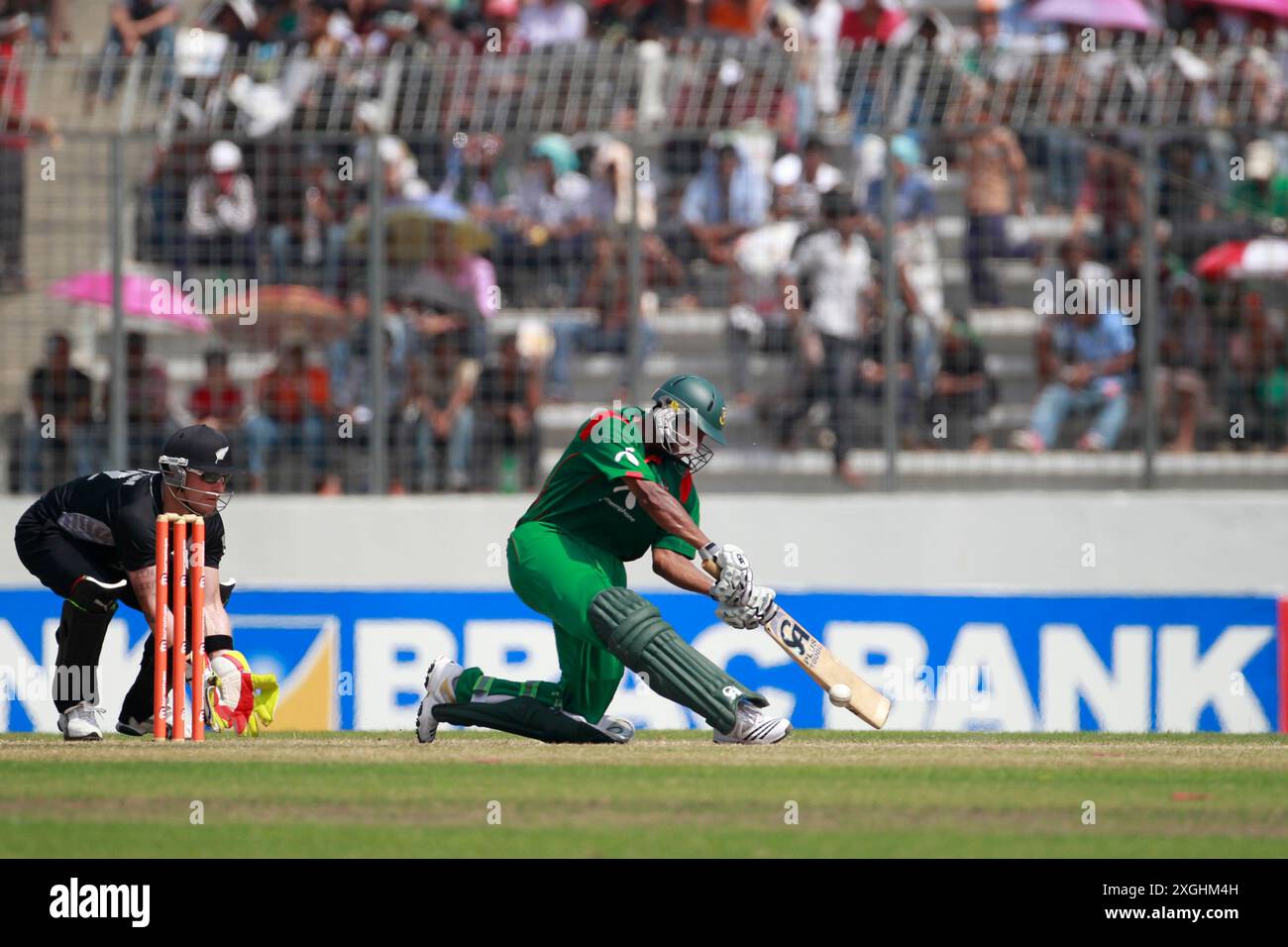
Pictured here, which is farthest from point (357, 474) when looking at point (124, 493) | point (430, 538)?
point (124, 493)

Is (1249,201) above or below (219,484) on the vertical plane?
above

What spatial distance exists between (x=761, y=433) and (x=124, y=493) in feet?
16.2

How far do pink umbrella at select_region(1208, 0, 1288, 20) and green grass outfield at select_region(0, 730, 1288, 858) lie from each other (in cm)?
914

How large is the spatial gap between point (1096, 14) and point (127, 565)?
10056 mm

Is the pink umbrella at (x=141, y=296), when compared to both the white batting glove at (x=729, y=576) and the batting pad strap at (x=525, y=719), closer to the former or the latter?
the batting pad strap at (x=525, y=719)

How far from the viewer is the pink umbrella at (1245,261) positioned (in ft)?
45.1

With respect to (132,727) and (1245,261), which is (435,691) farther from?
(1245,261)

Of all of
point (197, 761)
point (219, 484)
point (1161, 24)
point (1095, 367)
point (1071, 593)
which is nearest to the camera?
point (197, 761)

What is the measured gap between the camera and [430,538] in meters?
14.0

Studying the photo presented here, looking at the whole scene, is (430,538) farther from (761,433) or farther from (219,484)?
(219,484)

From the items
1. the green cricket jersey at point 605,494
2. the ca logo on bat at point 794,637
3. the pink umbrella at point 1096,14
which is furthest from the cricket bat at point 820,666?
the pink umbrella at point 1096,14

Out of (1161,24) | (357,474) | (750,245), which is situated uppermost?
(1161,24)

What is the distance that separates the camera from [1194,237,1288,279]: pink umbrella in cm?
1374
